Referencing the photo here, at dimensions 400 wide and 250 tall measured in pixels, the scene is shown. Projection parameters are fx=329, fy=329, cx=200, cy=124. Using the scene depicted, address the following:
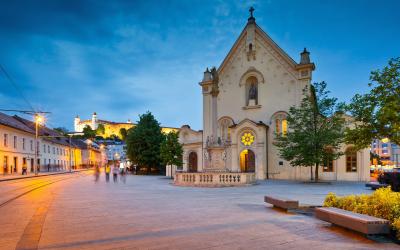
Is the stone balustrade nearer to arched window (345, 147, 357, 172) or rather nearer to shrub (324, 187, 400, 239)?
arched window (345, 147, 357, 172)

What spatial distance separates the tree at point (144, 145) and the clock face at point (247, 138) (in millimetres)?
15939

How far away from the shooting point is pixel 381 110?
44.8 feet

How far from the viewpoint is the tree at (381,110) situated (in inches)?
519

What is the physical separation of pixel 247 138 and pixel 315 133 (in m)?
9.10

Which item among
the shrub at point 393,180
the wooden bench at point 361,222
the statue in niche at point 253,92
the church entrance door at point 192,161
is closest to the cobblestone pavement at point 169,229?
the wooden bench at point 361,222

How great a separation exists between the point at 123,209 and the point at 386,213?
8.09 metres

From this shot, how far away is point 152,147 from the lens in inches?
1887

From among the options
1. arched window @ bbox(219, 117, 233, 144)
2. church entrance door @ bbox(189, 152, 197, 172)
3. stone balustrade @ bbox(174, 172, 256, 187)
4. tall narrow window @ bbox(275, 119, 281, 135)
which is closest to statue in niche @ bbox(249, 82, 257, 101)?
arched window @ bbox(219, 117, 233, 144)

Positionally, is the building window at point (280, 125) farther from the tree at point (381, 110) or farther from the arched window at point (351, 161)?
the tree at point (381, 110)

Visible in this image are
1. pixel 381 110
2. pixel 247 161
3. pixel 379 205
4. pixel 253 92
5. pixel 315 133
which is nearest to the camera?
pixel 379 205

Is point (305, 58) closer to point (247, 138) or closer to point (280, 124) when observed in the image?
point (280, 124)

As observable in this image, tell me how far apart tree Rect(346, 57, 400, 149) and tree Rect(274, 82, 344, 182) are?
1190 centimetres

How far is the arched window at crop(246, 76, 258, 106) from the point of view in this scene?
125 ft

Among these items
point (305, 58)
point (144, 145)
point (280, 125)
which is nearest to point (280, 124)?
Answer: point (280, 125)
